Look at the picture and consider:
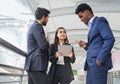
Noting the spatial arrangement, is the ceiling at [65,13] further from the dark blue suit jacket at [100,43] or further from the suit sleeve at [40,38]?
the dark blue suit jacket at [100,43]

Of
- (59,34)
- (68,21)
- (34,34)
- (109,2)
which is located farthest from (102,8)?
(34,34)

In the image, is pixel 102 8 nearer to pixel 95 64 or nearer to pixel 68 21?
pixel 68 21

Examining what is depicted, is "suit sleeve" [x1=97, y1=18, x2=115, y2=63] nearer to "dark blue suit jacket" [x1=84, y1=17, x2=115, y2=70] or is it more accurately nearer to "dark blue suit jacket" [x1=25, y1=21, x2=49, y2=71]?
"dark blue suit jacket" [x1=84, y1=17, x2=115, y2=70]

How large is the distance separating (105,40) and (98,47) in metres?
0.13

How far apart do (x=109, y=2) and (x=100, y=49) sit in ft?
17.1

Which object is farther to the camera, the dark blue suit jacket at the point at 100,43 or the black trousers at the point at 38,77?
the black trousers at the point at 38,77

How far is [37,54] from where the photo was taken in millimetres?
3605

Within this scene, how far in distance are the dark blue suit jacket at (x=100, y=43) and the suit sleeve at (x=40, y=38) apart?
565 millimetres

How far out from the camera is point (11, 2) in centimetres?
879

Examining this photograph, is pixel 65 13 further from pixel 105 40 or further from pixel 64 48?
pixel 105 40

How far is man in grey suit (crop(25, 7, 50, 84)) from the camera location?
3561 millimetres

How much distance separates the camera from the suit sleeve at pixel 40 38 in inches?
139

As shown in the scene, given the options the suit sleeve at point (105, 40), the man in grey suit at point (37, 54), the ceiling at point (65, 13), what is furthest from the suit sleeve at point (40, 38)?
the ceiling at point (65, 13)

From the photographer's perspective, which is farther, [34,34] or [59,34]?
[59,34]
